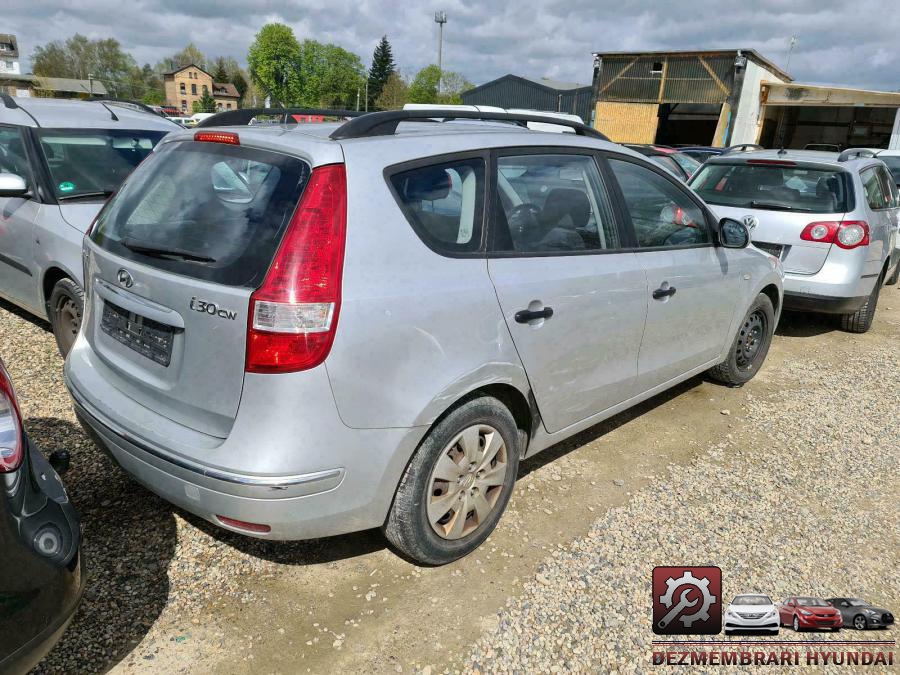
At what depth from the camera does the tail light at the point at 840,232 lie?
5680 mm

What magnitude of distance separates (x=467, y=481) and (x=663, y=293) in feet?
5.14

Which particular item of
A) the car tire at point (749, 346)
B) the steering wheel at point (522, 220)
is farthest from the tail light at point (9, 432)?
the car tire at point (749, 346)

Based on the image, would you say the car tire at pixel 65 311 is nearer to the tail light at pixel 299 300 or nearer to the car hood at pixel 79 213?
the car hood at pixel 79 213

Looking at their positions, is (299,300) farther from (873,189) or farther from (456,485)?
(873,189)

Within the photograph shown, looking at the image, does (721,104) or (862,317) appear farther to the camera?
(721,104)

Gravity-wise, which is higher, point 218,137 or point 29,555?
point 218,137

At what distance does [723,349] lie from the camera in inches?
173

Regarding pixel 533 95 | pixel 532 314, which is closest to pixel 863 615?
pixel 532 314

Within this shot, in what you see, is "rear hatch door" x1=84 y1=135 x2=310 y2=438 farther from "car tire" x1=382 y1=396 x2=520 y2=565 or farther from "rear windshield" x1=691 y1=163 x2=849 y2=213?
"rear windshield" x1=691 y1=163 x2=849 y2=213

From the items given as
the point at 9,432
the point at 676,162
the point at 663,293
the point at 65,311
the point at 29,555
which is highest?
the point at 676,162

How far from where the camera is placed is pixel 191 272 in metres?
2.21

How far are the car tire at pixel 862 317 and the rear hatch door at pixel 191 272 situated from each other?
246 inches

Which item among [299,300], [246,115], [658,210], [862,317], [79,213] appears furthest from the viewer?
[862,317]

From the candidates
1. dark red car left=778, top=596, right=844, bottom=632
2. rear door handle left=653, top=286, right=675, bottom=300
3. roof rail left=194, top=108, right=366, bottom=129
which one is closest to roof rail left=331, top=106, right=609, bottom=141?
roof rail left=194, top=108, right=366, bottom=129
